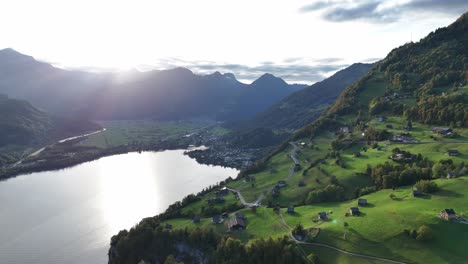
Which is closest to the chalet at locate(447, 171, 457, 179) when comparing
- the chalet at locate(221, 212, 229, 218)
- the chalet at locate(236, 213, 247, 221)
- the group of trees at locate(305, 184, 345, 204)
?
the group of trees at locate(305, 184, 345, 204)

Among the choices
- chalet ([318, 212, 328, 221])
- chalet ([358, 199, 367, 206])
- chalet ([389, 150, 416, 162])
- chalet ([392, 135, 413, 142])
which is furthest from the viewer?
chalet ([392, 135, 413, 142])

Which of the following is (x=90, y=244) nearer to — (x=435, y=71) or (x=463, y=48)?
(x=435, y=71)

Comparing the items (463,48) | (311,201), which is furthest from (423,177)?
(463,48)

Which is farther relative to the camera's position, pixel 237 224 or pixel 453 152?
pixel 453 152

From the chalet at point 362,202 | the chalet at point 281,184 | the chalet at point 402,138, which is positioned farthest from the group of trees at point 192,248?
the chalet at point 402,138

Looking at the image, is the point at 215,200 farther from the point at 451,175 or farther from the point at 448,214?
the point at 451,175

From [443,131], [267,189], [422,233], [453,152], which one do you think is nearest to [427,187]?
[422,233]

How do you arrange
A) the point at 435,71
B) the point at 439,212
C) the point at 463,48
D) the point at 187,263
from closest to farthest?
the point at 439,212
the point at 187,263
the point at 435,71
the point at 463,48

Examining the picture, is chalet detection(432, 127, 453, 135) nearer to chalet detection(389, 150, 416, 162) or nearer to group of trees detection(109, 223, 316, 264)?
chalet detection(389, 150, 416, 162)

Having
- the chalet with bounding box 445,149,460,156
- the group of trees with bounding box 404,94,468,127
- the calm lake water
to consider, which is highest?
the group of trees with bounding box 404,94,468,127
